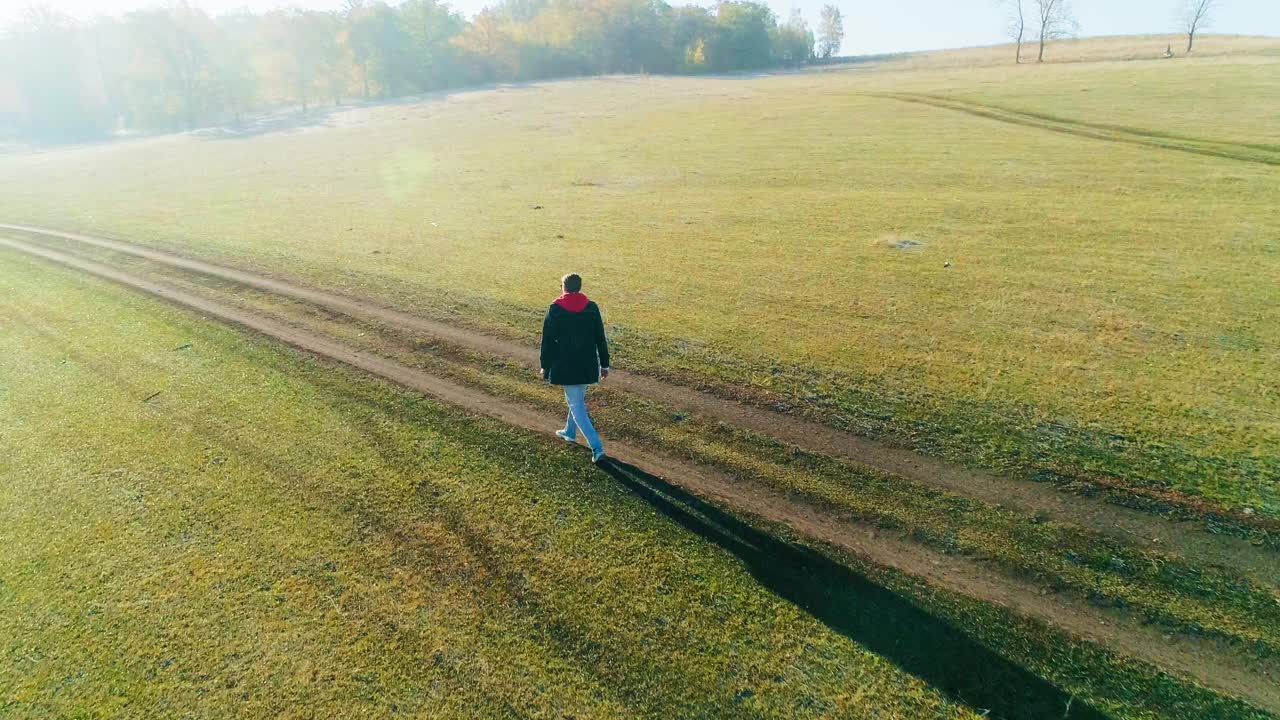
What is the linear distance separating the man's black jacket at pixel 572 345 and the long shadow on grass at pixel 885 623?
236 cm

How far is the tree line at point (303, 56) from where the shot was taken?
327 ft

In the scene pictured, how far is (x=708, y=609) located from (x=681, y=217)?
68.2ft

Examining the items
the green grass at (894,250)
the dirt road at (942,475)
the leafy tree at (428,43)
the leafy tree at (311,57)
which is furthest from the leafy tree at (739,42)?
the dirt road at (942,475)

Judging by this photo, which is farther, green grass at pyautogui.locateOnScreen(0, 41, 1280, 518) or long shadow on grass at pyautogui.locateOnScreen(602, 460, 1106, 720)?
green grass at pyautogui.locateOnScreen(0, 41, 1280, 518)

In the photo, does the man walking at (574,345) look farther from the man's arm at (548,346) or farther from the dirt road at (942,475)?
the dirt road at (942,475)

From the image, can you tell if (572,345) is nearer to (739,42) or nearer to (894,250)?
(894,250)

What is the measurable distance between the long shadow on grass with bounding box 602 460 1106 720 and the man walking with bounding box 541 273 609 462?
2264 mm

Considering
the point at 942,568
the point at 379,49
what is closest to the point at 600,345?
the point at 942,568

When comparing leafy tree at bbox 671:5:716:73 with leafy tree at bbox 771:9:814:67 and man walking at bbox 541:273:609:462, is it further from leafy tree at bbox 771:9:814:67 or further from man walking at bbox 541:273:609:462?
man walking at bbox 541:273:609:462

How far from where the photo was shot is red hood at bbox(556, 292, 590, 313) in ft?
29.7

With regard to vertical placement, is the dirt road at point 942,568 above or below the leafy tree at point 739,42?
below

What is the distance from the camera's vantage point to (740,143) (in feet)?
132

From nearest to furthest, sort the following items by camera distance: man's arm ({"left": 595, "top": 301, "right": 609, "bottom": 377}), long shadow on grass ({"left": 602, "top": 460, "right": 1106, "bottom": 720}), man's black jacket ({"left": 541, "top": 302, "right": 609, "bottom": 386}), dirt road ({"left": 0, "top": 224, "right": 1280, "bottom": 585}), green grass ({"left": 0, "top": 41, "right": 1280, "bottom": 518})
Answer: long shadow on grass ({"left": 602, "top": 460, "right": 1106, "bottom": 720}) → dirt road ({"left": 0, "top": 224, "right": 1280, "bottom": 585}) → man's black jacket ({"left": 541, "top": 302, "right": 609, "bottom": 386}) → man's arm ({"left": 595, "top": 301, "right": 609, "bottom": 377}) → green grass ({"left": 0, "top": 41, "right": 1280, "bottom": 518})

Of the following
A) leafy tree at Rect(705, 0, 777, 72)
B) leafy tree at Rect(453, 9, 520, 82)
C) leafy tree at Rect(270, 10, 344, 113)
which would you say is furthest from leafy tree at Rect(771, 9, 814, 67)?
leafy tree at Rect(270, 10, 344, 113)
